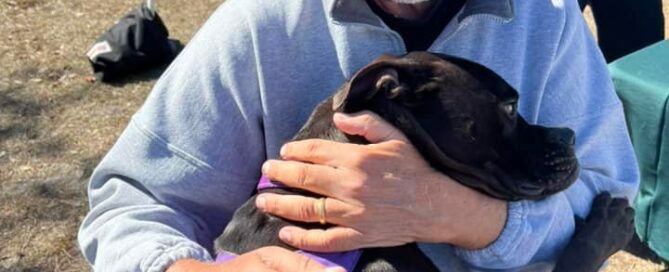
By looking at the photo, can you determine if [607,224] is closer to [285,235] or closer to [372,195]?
[372,195]

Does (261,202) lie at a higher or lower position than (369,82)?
lower

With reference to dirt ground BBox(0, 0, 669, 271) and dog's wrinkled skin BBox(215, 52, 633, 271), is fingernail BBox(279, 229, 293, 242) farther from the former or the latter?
dirt ground BBox(0, 0, 669, 271)

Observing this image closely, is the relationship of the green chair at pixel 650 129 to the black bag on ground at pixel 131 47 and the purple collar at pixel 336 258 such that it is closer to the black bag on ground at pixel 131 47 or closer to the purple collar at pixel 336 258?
the purple collar at pixel 336 258

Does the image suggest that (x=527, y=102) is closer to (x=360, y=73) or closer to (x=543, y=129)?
(x=543, y=129)

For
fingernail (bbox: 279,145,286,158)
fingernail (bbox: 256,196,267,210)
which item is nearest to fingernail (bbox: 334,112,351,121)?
fingernail (bbox: 279,145,286,158)

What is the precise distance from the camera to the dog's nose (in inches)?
85.6

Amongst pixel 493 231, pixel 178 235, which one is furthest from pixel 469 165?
pixel 178 235

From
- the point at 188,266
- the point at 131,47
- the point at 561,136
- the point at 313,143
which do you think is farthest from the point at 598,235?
the point at 131,47

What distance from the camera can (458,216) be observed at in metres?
2.11

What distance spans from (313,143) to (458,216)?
34 centimetres

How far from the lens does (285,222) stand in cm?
220

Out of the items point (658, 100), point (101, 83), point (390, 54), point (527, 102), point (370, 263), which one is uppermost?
point (390, 54)

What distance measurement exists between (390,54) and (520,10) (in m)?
0.31

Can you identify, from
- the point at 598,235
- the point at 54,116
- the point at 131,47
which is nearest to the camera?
the point at 598,235
